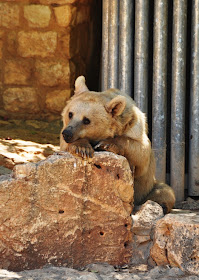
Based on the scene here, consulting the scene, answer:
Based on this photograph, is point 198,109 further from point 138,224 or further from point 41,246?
point 41,246

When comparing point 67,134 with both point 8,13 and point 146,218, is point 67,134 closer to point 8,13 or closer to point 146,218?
point 146,218

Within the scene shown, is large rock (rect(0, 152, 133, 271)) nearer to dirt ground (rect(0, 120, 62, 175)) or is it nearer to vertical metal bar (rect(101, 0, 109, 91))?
dirt ground (rect(0, 120, 62, 175))

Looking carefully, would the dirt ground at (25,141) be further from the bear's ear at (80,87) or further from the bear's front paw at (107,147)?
the bear's front paw at (107,147)

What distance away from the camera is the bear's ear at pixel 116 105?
494cm

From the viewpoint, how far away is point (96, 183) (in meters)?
4.27

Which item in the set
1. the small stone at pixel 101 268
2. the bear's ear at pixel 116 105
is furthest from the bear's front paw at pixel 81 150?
the small stone at pixel 101 268

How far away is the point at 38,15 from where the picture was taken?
26.9 ft

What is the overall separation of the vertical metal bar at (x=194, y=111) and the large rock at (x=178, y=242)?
101 inches

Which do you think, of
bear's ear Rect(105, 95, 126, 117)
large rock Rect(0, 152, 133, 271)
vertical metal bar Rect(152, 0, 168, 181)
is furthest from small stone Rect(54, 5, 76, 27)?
large rock Rect(0, 152, 133, 271)

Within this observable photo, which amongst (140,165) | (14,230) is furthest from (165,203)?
(14,230)

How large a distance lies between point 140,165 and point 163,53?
2179 mm

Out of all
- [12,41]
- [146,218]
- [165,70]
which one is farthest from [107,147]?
[12,41]

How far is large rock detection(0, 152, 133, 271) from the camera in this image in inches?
160

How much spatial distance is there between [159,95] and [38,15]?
8.92 ft
